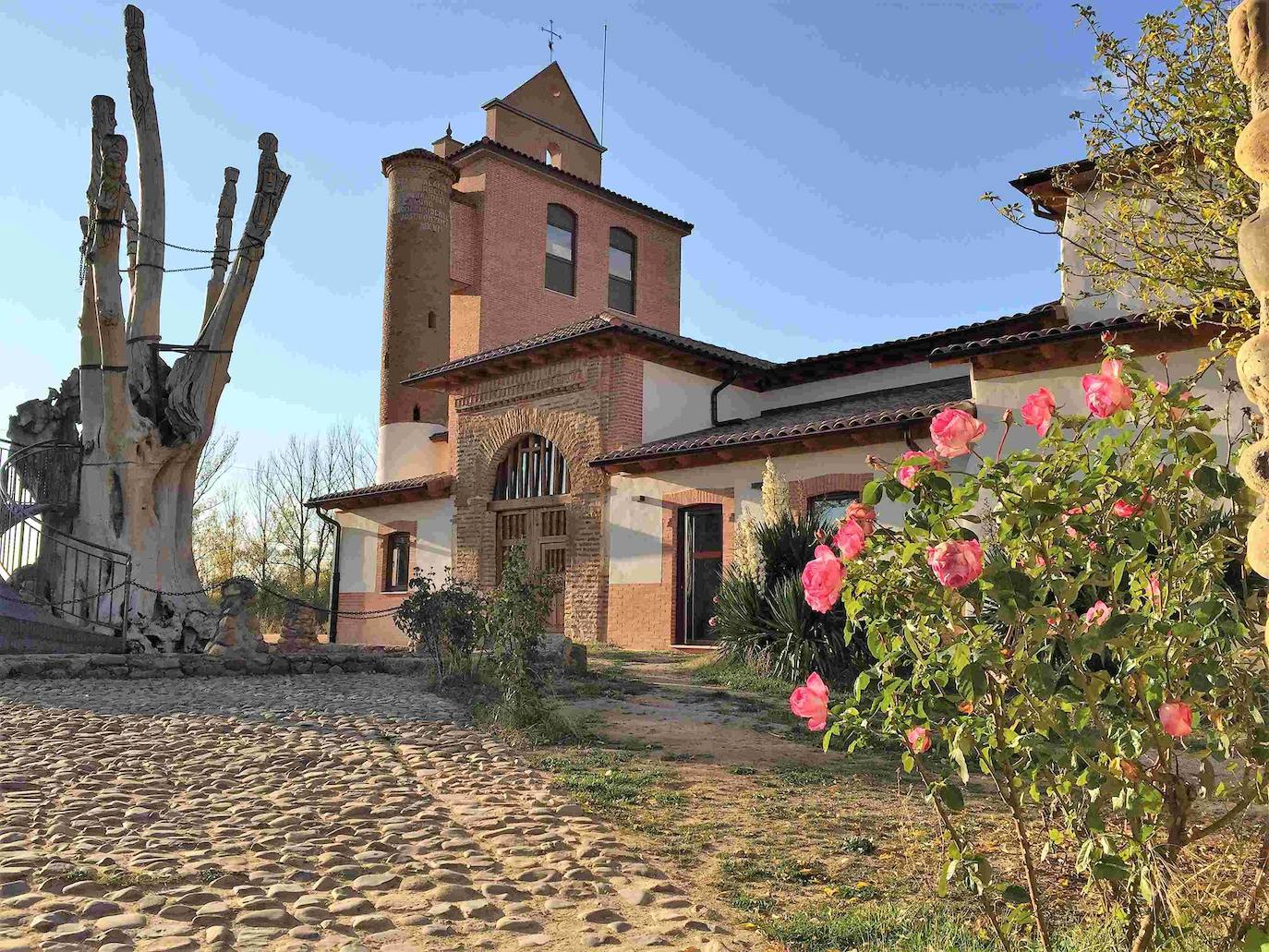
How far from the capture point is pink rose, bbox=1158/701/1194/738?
2309mm

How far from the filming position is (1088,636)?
7.47 feet

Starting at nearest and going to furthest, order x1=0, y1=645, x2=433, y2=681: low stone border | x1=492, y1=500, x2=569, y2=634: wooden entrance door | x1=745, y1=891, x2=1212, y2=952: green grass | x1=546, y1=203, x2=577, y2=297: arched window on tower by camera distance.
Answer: x1=745, y1=891, x2=1212, y2=952: green grass → x1=0, y1=645, x2=433, y2=681: low stone border → x1=492, y1=500, x2=569, y2=634: wooden entrance door → x1=546, y1=203, x2=577, y2=297: arched window on tower

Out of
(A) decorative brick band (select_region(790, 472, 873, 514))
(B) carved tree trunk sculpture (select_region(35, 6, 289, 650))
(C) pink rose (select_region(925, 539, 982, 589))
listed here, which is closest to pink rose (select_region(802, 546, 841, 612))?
(C) pink rose (select_region(925, 539, 982, 589))

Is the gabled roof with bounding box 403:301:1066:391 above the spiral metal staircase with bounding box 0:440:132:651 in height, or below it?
above

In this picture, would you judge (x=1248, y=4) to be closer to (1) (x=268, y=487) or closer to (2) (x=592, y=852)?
(2) (x=592, y=852)

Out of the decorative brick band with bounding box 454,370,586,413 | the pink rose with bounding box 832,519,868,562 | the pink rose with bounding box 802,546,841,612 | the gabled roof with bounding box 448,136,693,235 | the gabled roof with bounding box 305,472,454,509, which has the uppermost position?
the gabled roof with bounding box 448,136,693,235

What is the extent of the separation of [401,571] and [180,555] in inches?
323

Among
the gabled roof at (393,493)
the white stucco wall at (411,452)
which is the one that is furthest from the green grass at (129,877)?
the white stucco wall at (411,452)

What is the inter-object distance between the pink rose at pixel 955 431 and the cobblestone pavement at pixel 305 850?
5.54 feet

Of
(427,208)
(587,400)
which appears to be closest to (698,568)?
(587,400)

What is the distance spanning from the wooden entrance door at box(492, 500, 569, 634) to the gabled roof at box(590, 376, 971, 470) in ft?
5.87

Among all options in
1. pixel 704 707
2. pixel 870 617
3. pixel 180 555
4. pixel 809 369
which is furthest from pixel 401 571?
pixel 870 617

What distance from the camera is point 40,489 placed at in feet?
46.8

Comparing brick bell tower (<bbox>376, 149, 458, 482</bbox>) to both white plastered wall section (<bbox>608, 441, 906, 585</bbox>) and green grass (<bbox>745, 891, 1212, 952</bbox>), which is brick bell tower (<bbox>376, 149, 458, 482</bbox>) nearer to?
white plastered wall section (<bbox>608, 441, 906, 585</bbox>)
